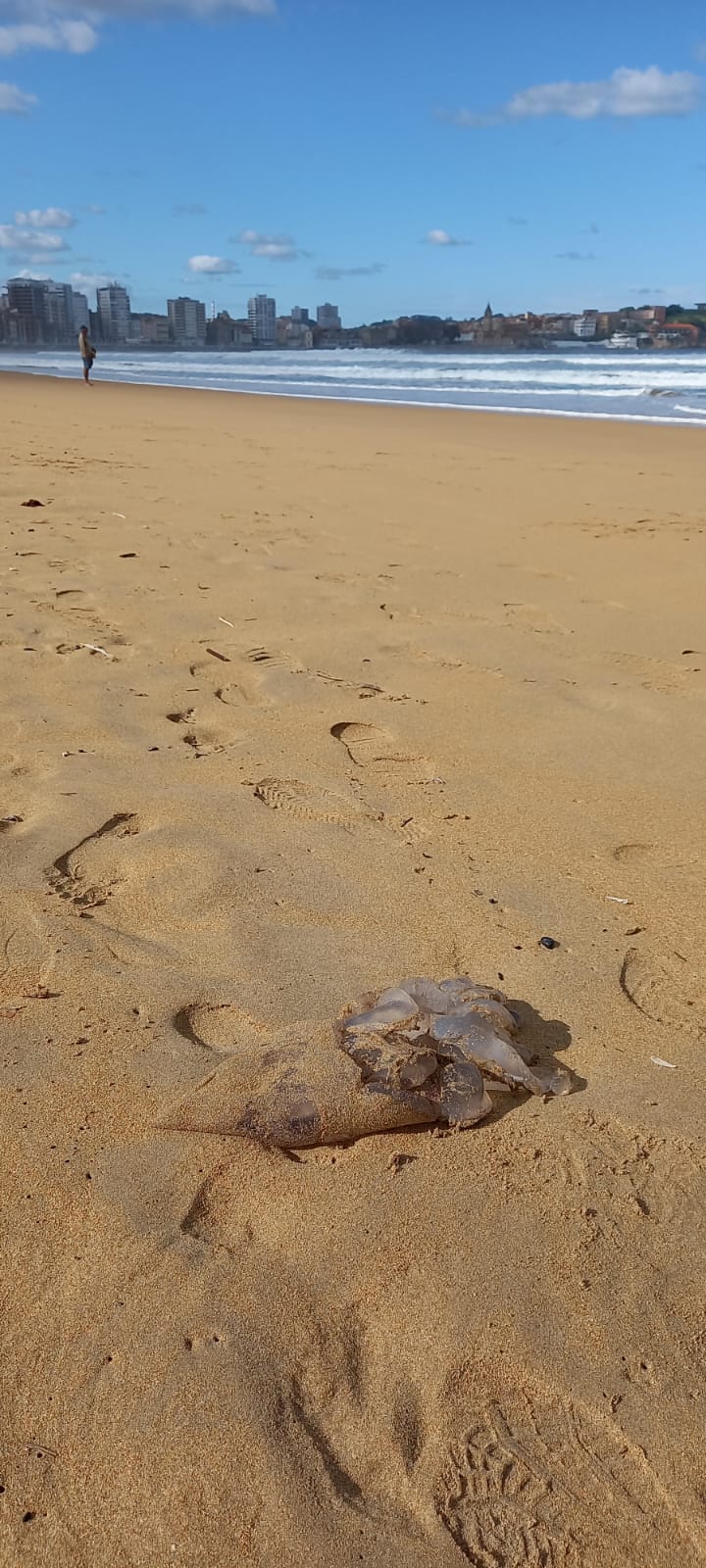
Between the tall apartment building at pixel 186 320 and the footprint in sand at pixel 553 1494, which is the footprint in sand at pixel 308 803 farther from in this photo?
the tall apartment building at pixel 186 320

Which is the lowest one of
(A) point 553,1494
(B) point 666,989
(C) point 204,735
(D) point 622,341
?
(A) point 553,1494

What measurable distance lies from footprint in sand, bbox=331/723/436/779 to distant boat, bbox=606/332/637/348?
1609 inches

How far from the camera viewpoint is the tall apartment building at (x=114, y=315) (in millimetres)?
64938

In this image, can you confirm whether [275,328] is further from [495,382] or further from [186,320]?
[495,382]

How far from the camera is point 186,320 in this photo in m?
62.1

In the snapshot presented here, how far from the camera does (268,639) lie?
3.33 meters

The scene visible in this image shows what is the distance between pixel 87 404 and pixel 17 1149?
14.4 m

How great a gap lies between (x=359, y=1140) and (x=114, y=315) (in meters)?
73.9

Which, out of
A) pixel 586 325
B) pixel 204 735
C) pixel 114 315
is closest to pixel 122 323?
pixel 114 315

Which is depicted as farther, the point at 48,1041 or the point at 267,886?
the point at 267,886

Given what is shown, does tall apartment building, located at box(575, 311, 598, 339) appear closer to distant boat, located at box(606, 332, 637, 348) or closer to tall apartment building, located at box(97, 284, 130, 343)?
distant boat, located at box(606, 332, 637, 348)

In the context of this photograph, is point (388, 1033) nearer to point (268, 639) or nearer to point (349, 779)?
point (349, 779)

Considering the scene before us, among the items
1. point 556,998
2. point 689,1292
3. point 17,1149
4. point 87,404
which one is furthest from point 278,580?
point 87,404

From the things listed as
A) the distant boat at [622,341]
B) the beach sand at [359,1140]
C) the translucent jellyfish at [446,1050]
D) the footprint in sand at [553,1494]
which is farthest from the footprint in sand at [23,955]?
the distant boat at [622,341]
